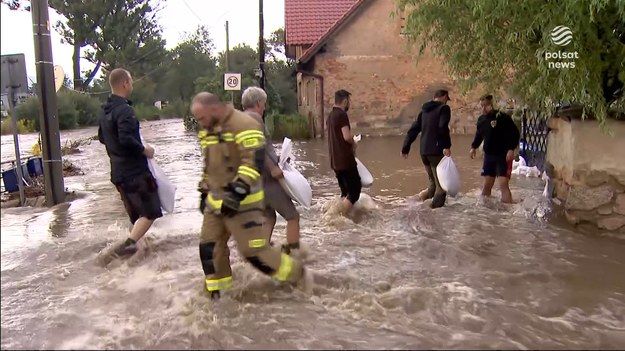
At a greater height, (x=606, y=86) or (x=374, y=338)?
(x=606, y=86)

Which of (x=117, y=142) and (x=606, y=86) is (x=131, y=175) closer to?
(x=117, y=142)

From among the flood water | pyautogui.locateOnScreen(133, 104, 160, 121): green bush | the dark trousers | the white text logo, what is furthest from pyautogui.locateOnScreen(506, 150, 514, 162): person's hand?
pyautogui.locateOnScreen(133, 104, 160, 121): green bush

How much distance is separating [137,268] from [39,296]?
94 centimetres

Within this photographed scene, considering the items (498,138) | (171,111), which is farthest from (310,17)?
(171,111)

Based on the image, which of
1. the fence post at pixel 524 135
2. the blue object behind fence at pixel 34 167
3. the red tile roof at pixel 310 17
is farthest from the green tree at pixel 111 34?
the fence post at pixel 524 135

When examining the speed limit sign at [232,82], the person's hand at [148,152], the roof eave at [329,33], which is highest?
the roof eave at [329,33]

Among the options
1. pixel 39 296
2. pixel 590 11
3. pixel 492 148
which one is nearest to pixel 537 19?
pixel 590 11

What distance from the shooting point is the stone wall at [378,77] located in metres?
21.6

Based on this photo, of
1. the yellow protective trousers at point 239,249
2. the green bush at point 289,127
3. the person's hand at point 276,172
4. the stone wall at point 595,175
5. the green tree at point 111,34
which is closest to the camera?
the yellow protective trousers at point 239,249

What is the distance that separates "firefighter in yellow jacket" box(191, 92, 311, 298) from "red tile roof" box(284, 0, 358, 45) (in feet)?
63.6

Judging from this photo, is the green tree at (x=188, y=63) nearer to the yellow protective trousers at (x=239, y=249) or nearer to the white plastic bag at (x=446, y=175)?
the white plastic bag at (x=446, y=175)

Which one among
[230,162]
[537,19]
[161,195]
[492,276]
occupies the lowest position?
[492,276]

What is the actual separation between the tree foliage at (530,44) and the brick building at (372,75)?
14117mm

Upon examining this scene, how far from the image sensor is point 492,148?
7898mm
